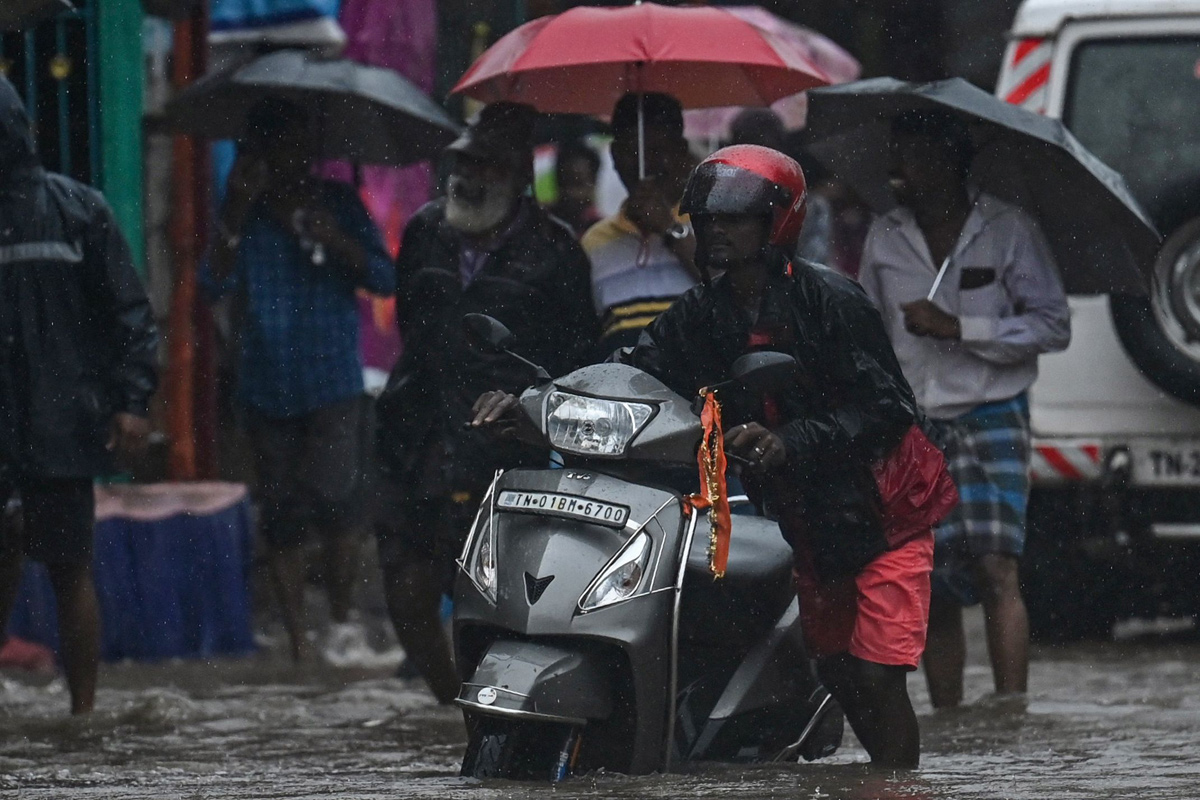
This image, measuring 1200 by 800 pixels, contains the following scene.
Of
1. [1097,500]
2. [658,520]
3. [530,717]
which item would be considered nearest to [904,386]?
[658,520]

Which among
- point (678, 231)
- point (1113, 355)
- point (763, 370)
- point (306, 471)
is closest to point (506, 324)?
point (678, 231)

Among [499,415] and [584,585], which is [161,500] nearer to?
[499,415]

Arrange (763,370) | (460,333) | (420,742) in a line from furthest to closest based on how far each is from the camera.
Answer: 1. (420,742)
2. (460,333)
3. (763,370)

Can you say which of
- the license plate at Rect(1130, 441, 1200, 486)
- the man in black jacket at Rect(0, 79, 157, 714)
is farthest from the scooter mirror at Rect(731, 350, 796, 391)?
the license plate at Rect(1130, 441, 1200, 486)

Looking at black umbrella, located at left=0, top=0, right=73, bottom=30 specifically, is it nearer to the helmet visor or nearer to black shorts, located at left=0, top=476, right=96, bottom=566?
black shorts, located at left=0, top=476, right=96, bottom=566

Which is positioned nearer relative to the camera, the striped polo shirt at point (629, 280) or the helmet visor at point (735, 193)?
the helmet visor at point (735, 193)

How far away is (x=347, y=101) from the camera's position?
358 inches

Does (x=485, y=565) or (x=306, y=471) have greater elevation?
(x=485, y=565)

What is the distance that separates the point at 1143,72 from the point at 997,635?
273 cm

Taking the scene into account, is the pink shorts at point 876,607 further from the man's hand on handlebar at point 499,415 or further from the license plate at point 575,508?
the man's hand on handlebar at point 499,415

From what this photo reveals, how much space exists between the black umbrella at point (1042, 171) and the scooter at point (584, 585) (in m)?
2.29

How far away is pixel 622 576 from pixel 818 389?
2.29ft

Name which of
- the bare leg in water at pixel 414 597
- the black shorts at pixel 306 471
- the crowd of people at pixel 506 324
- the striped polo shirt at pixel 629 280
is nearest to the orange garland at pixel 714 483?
the crowd of people at pixel 506 324

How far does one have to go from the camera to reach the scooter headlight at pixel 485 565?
5188 mm
